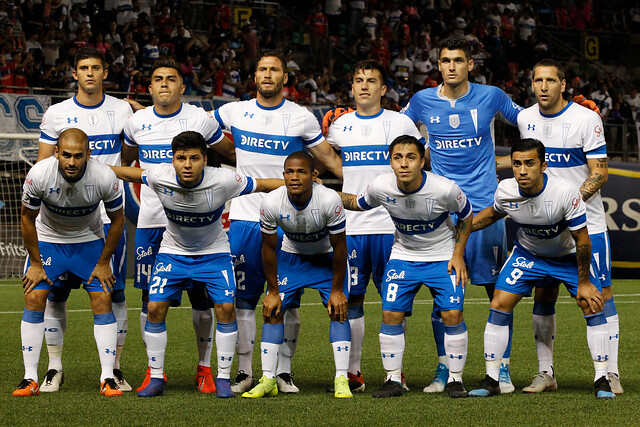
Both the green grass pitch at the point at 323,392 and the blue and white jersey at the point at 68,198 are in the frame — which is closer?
the green grass pitch at the point at 323,392

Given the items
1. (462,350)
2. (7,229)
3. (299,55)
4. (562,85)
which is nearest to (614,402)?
(462,350)

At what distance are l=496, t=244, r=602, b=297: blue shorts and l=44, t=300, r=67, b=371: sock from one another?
3.21 metres

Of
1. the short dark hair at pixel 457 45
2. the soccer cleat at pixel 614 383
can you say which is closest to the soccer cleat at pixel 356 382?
the soccer cleat at pixel 614 383

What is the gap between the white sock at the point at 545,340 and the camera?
22.3 ft

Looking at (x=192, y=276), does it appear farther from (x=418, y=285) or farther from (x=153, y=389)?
(x=418, y=285)

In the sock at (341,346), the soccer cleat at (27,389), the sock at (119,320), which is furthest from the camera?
the sock at (119,320)

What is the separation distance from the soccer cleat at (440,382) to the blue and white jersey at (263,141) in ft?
5.68

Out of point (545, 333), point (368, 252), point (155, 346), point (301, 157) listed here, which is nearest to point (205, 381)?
point (155, 346)

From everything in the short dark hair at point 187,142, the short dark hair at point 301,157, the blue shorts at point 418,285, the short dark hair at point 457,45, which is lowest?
the blue shorts at point 418,285

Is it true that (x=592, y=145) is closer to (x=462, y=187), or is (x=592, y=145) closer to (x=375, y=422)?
(x=462, y=187)

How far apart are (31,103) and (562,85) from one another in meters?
10.8

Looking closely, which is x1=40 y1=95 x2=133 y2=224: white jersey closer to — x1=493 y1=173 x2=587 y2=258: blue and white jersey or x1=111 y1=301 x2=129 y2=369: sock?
x1=111 y1=301 x2=129 y2=369: sock

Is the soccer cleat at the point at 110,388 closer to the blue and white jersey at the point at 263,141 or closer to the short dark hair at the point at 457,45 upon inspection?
the blue and white jersey at the point at 263,141

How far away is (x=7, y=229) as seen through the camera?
15117 mm
